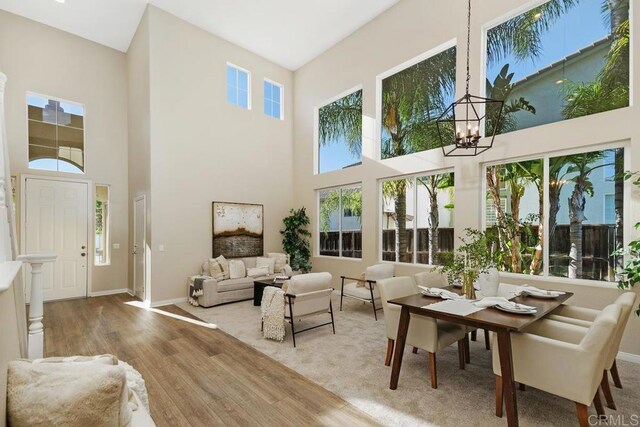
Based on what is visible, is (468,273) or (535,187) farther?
(535,187)

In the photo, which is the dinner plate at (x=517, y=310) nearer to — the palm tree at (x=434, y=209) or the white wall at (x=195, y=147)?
the palm tree at (x=434, y=209)

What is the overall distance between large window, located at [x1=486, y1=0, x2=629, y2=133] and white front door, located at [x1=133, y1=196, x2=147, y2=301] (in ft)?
21.0

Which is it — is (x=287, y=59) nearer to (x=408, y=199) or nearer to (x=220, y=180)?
(x=220, y=180)

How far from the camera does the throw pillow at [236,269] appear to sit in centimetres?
614

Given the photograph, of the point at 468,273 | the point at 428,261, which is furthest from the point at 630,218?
the point at 428,261

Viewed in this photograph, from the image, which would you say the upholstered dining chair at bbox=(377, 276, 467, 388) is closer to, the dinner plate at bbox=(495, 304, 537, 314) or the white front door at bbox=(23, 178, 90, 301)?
the dinner plate at bbox=(495, 304, 537, 314)

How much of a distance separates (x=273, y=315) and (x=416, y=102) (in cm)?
444

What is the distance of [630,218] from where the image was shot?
11.2ft

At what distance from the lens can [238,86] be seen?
715 cm

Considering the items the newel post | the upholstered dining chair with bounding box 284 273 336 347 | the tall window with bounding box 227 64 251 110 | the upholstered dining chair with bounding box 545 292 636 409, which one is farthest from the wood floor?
the tall window with bounding box 227 64 251 110

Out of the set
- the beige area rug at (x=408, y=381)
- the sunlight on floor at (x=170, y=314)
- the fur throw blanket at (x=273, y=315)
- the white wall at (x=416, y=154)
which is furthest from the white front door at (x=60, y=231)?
the fur throw blanket at (x=273, y=315)

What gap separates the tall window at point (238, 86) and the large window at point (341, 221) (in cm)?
280

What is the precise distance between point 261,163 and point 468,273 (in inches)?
221

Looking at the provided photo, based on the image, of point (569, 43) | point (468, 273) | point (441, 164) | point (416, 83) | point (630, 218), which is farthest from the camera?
point (416, 83)
